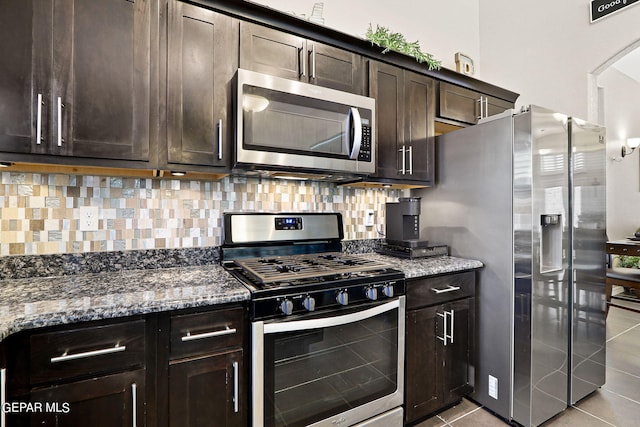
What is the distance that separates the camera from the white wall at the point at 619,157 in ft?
14.8

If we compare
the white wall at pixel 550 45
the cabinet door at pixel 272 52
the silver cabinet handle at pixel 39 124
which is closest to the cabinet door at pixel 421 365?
the cabinet door at pixel 272 52

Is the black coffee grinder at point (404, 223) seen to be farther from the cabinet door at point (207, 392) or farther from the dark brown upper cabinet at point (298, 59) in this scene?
the cabinet door at point (207, 392)

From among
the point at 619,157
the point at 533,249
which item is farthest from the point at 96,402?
the point at 619,157

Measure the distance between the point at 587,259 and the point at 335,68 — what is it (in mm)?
2106

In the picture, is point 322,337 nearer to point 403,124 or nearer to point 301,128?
point 301,128

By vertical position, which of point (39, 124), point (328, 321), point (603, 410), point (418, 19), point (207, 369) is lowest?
point (603, 410)

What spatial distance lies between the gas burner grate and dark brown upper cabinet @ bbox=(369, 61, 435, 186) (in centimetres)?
63

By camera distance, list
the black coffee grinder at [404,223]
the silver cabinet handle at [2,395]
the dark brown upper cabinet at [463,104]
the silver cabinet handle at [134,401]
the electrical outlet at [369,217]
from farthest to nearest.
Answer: the electrical outlet at [369,217] < the dark brown upper cabinet at [463,104] < the black coffee grinder at [404,223] < the silver cabinet handle at [134,401] < the silver cabinet handle at [2,395]

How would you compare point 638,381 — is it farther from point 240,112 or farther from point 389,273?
point 240,112

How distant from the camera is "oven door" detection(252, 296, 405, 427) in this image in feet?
4.31

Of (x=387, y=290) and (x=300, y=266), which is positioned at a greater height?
(x=300, y=266)

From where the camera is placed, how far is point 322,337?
1.44 meters

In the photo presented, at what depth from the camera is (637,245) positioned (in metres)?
3.37

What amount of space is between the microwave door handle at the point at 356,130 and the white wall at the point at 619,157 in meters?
4.68
